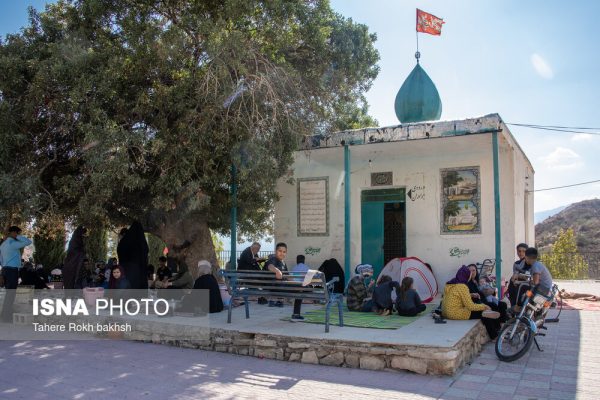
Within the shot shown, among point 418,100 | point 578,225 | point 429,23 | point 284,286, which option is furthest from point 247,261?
point 578,225

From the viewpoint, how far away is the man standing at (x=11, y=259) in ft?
26.5

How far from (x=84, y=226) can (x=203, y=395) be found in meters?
5.63

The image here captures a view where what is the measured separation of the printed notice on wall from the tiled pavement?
513 cm

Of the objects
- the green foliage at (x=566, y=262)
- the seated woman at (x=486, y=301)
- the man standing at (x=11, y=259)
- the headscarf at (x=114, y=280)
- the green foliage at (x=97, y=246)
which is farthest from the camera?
the green foliage at (x=566, y=262)

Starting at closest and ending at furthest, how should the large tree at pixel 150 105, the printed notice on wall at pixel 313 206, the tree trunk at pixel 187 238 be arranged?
the large tree at pixel 150 105, the tree trunk at pixel 187 238, the printed notice on wall at pixel 313 206

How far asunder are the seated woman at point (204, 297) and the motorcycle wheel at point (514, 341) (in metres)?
4.02

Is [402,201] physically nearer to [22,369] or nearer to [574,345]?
[574,345]

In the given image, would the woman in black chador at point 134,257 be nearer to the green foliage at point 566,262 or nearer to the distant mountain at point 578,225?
the green foliage at point 566,262

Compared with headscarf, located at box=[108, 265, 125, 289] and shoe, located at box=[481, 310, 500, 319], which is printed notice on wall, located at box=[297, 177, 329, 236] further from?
shoe, located at box=[481, 310, 500, 319]

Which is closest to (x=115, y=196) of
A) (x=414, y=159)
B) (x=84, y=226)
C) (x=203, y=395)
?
(x=84, y=226)

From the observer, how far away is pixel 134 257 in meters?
8.96

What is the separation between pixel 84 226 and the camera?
9156 mm

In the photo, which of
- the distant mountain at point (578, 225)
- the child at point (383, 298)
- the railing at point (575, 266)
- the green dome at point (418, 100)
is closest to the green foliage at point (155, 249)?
the green dome at point (418, 100)

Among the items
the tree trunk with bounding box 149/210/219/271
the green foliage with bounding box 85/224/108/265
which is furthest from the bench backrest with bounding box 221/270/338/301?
the green foliage with bounding box 85/224/108/265
